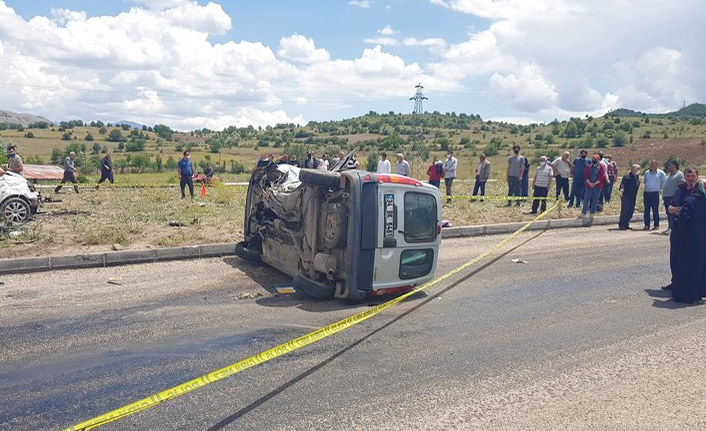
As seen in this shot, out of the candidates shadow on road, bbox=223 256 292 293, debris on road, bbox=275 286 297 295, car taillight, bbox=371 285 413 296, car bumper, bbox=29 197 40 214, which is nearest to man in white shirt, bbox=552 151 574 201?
shadow on road, bbox=223 256 292 293

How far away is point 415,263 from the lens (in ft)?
27.2

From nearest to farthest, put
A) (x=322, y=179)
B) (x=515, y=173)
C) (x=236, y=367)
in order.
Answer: (x=236, y=367), (x=322, y=179), (x=515, y=173)

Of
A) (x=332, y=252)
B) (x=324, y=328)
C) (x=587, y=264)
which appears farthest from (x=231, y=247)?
(x=587, y=264)

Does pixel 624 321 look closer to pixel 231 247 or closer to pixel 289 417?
pixel 289 417

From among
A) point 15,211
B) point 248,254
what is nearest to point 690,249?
point 248,254

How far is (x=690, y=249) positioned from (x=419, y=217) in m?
3.81

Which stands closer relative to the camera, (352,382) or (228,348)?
(352,382)

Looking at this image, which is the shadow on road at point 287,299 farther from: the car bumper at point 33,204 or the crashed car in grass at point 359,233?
the car bumper at point 33,204

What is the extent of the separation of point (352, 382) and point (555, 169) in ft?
46.8

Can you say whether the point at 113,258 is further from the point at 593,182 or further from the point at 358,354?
the point at 593,182

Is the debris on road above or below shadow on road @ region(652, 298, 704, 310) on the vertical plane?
below

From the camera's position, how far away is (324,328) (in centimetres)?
690

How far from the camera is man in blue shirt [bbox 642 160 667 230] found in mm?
15328

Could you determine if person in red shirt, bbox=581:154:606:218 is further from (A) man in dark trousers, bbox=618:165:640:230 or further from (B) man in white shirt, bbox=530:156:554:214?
(B) man in white shirt, bbox=530:156:554:214
